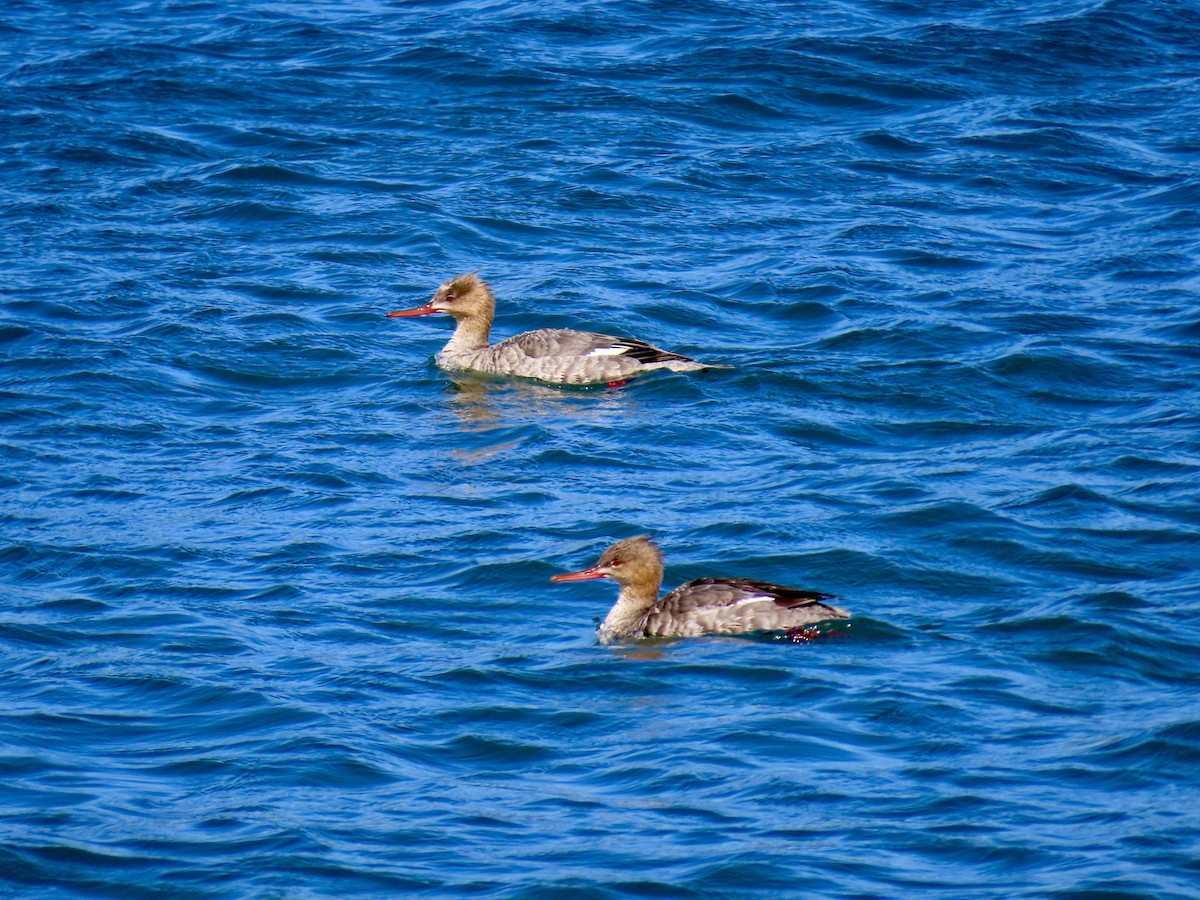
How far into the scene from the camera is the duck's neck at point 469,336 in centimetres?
1677

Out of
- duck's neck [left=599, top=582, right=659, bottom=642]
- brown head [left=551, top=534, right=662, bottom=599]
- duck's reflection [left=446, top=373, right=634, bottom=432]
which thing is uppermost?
brown head [left=551, top=534, right=662, bottom=599]

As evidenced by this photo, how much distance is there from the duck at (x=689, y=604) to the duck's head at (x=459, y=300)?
5.65 metres

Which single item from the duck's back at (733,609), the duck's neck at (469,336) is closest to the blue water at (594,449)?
the duck's back at (733,609)

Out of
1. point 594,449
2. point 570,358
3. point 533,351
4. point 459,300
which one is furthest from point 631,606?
point 459,300

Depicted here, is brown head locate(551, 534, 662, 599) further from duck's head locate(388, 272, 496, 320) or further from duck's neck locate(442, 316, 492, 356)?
duck's head locate(388, 272, 496, 320)

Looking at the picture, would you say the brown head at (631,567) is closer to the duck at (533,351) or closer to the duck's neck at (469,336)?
the duck at (533,351)

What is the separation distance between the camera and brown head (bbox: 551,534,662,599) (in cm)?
1130

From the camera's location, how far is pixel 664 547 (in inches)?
484

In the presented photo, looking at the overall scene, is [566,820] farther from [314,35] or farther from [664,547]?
[314,35]

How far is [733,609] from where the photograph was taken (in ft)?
35.6

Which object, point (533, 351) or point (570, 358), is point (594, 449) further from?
point (533, 351)

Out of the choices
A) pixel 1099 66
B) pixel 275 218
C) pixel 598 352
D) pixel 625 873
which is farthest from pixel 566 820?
pixel 1099 66

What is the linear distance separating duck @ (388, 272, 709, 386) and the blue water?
0.23 meters

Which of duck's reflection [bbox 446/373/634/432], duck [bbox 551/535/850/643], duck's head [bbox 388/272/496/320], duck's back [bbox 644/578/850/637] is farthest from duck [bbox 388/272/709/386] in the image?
duck's back [bbox 644/578/850/637]
